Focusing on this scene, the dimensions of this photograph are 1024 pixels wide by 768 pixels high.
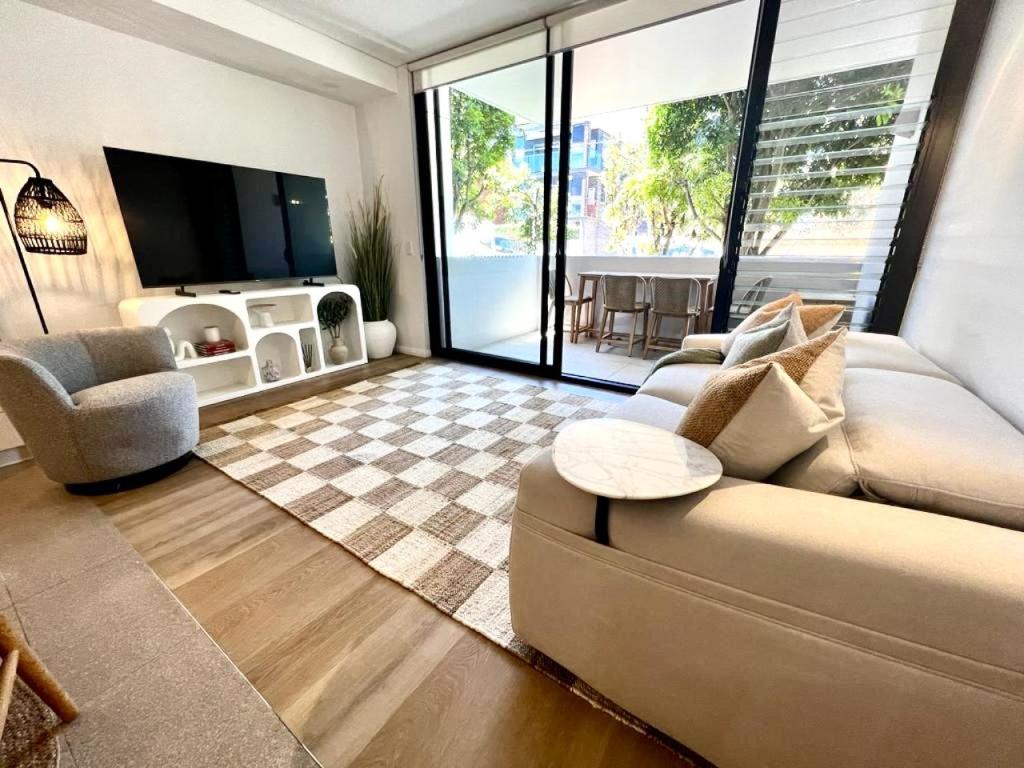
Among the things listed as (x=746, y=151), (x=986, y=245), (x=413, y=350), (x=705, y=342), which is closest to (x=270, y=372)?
(x=413, y=350)

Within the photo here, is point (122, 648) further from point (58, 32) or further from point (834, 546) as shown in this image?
point (58, 32)

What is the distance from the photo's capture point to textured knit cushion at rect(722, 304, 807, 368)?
1393mm

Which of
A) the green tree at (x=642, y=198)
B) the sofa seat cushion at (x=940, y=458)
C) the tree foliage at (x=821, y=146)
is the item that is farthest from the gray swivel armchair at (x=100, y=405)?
the green tree at (x=642, y=198)

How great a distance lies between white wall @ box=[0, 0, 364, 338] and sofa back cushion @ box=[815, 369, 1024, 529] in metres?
3.78

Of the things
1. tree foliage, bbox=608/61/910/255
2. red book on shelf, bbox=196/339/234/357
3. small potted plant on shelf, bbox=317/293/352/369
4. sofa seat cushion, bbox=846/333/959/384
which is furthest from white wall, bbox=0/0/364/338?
sofa seat cushion, bbox=846/333/959/384

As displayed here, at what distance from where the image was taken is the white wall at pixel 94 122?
2213 millimetres

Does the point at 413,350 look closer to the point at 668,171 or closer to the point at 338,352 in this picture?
the point at 338,352

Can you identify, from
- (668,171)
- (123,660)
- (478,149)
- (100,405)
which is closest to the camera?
(123,660)

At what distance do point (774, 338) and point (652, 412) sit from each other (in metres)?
0.49

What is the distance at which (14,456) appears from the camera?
219 cm

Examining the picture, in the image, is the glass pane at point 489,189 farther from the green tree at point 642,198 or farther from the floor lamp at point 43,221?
the floor lamp at point 43,221

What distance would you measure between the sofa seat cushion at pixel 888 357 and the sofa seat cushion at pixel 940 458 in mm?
552

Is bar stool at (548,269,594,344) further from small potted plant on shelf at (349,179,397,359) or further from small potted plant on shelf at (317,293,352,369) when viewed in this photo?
small potted plant on shelf at (317,293,352,369)

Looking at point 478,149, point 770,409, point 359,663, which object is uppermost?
point 478,149
